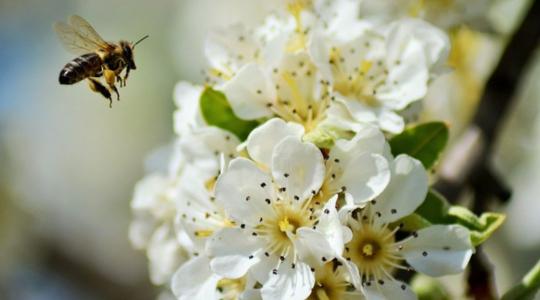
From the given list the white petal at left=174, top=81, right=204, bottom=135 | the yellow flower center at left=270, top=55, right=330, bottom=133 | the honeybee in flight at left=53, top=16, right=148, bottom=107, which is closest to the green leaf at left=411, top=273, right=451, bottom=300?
the yellow flower center at left=270, top=55, right=330, bottom=133

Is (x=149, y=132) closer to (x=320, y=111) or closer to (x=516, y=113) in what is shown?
(x=516, y=113)

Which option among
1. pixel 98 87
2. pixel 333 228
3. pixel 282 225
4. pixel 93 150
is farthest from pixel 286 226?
pixel 93 150

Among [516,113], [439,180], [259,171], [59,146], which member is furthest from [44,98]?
[259,171]

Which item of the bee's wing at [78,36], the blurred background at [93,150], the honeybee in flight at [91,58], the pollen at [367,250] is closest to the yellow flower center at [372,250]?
the pollen at [367,250]

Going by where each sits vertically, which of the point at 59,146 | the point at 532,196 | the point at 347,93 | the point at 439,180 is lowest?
the point at 59,146

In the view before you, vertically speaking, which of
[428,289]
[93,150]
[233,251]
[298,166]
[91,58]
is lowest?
[93,150]

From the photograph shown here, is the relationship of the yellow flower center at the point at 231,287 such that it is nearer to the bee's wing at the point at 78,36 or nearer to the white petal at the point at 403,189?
the white petal at the point at 403,189

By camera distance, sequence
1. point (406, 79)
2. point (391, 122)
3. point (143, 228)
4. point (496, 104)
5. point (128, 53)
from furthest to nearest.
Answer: point (496, 104), point (143, 228), point (128, 53), point (406, 79), point (391, 122)

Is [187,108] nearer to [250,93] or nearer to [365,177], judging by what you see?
[250,93]

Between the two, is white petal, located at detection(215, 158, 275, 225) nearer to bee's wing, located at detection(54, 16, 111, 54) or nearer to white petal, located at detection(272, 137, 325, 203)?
white petal, located at detection(272, 137, 325, 203)
